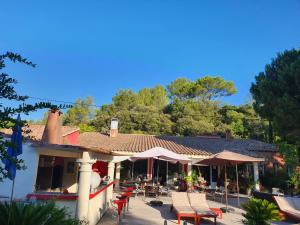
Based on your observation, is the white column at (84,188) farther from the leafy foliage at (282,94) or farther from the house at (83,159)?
the leafy foliage at (282,94)

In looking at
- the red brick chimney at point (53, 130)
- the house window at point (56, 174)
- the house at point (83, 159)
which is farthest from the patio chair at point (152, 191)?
the red brick chimney at point (53, 130)

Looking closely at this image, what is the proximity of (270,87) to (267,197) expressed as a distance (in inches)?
386

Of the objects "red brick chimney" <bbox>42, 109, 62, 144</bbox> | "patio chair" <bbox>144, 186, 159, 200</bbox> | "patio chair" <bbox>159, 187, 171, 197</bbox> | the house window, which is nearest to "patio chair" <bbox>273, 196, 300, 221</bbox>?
"patio chair" <bbox>144, 186, 159, 200</bbox>

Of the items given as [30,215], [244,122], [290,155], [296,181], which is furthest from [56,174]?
[244,122]

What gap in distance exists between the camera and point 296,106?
54.9ft

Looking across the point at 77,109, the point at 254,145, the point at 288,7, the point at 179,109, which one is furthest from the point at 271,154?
the point at 77,109

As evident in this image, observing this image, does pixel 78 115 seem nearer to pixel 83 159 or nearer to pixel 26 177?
pixel 26 177

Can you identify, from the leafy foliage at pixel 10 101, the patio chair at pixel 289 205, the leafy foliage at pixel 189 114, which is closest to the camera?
the leafy foliage at pixel 10 101

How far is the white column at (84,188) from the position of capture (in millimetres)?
7871

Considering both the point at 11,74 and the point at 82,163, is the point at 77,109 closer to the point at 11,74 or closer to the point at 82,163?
the point at 82,163

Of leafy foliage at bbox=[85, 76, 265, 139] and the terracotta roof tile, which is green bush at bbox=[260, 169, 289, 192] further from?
leafy foliage at bbox=[85, 76, 265, 139]

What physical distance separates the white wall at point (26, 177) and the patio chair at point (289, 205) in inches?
355

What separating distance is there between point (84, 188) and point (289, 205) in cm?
816

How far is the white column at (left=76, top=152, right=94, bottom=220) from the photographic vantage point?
7.87 metres
